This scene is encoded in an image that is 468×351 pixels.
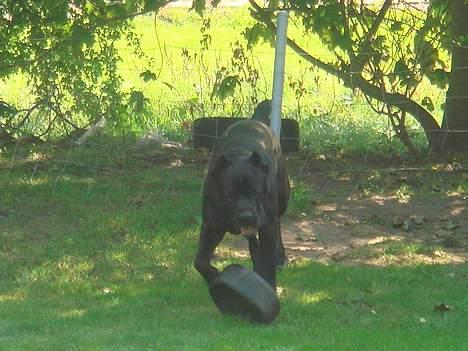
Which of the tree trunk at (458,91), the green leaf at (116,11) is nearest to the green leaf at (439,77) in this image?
the tree trunk at (458,91)

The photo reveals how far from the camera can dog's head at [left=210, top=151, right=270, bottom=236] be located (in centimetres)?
697

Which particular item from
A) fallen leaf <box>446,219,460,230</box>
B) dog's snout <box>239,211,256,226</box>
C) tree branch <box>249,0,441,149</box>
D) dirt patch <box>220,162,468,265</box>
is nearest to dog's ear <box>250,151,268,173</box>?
dog's snout <box>239,211,256,226</box>

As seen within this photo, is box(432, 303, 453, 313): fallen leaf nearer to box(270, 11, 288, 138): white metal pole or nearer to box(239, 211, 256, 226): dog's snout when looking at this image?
box(239, 211, 256, 226): dog's snout

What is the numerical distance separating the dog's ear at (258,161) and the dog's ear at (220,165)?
0.16 metres

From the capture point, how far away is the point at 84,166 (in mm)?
11625

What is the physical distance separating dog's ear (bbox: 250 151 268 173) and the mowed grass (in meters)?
0.97

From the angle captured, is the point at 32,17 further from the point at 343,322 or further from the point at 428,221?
the point at 343,322

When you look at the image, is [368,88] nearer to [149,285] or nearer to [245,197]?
[149,285]

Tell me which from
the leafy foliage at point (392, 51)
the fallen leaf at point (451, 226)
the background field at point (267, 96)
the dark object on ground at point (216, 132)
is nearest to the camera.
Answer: the fallen leaf at point (451, 226)

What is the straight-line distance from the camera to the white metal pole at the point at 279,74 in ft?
32.5

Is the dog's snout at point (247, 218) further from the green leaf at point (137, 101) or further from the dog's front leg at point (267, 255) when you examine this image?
the green leaf at point (137, 101)

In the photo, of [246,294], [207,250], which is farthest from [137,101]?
[246,294]

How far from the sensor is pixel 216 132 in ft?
39.0

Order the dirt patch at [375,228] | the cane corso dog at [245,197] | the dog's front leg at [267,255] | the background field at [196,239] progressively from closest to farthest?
the background field at [196,239] < the cane corso dog at [245,197] < the dog's front leg at [267,255] < the dirt patch at [375,228]
